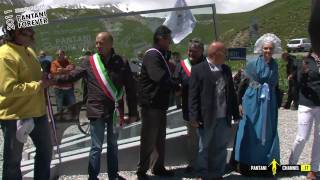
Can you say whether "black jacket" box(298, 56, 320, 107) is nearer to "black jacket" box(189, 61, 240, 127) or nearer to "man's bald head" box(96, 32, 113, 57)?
"black jacket" box(189, 61, 240, 127)

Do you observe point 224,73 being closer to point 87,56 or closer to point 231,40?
point 87,56

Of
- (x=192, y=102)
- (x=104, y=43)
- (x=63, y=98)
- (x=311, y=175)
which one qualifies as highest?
(x=104, y=43)

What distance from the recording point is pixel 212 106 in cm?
607

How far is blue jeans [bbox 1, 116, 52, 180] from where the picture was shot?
4871mm

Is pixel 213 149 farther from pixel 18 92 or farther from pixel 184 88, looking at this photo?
pixel 18 92

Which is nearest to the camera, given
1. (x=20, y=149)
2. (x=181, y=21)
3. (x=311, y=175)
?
(x=20, y=149)

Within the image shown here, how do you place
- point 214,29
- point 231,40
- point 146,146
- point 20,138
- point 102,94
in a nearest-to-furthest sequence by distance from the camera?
point 20,138 < point 102,94 < point 146,146 < point 214,29 < point 231,40

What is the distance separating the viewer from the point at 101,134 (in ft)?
19.3

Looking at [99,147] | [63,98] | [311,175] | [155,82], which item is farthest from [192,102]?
[63,98]

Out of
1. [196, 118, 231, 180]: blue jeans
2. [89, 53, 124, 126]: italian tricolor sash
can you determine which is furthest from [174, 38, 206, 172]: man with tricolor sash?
[89, 53, 124, 126]: italian tricolor sash

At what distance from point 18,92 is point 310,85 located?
136 inches

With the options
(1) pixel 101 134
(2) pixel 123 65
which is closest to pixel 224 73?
(2) pixel 123 65

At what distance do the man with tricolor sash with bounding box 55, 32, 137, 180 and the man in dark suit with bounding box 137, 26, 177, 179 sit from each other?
24cm

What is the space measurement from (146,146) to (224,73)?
1.34m
